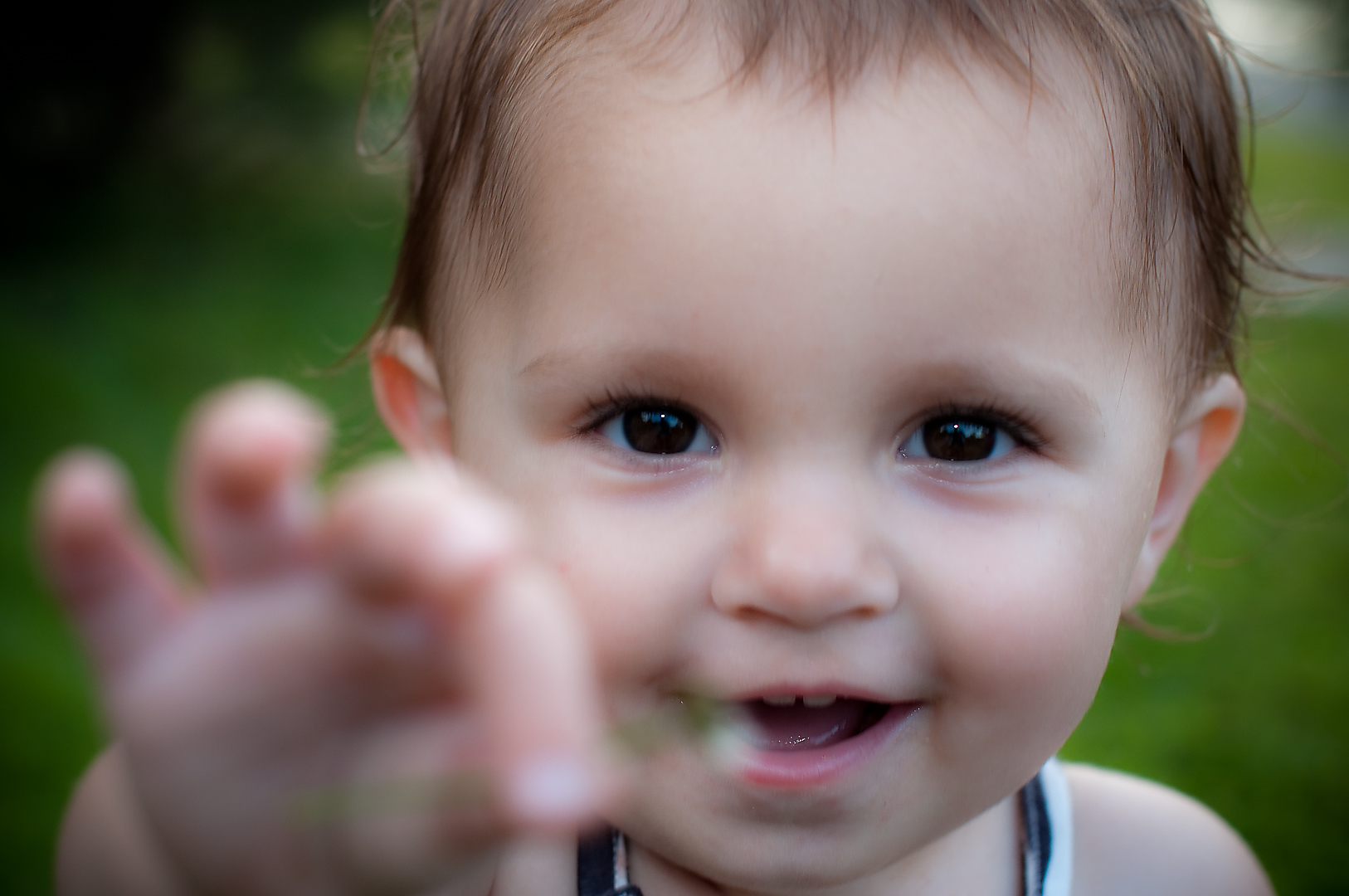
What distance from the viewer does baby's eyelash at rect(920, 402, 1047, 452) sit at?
1018 mm

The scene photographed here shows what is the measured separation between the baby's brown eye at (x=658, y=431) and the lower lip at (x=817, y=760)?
0.91 feet

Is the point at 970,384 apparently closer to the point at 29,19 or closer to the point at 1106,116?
the point at 1106,116

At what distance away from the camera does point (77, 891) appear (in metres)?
Answer: 0.91

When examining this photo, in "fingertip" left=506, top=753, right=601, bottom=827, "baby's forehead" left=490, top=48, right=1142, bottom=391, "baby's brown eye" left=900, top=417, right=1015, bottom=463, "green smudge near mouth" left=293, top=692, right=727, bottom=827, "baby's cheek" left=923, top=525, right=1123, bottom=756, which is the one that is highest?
"baby's forehead" left=490, top=48, right=1142, bottom=391

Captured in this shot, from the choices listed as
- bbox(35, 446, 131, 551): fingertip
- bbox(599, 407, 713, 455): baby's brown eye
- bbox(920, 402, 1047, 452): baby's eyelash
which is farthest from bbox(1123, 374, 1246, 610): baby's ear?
bbox(35, 446, 131, 551): fingertip

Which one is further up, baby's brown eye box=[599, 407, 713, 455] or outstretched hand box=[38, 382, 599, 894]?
baby's brown eye box=[599, 407, 713, 455]

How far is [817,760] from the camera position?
1.02 m

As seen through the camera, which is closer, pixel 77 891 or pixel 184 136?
pixel 77 891

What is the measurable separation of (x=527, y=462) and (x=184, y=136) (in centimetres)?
575

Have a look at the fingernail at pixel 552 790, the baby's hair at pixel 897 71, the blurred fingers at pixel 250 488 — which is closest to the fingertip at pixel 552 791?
the fingernail at pixel 552 790

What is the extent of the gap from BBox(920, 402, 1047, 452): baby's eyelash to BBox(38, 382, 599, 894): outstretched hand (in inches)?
19.9

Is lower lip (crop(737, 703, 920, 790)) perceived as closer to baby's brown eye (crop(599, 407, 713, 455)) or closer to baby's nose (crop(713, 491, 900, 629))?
baby's nose (crop(713, 491, 900, 629))

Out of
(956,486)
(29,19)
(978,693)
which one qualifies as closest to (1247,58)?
(956,486)

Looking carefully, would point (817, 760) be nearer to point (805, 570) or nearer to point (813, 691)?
point (813, 691)
